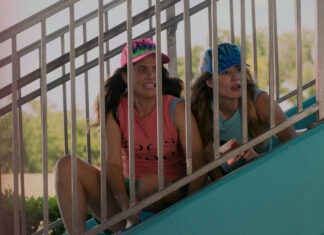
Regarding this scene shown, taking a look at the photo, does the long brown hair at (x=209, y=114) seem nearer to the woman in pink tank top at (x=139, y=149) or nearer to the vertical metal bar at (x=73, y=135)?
the woman in pink tank top at (x=139, y=149)

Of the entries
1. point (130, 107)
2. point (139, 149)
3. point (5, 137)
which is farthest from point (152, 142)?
point (5, 137)

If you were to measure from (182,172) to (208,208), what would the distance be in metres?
0.49

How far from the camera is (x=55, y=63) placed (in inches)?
130

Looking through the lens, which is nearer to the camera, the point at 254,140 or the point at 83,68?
the point at 254,140

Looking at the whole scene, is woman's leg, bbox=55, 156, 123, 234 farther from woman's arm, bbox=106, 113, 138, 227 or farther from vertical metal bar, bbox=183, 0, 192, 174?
vertical metal bar, bbox=183, 0, 192, 174

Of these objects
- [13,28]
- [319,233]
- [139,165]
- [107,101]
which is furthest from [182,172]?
[13,28]

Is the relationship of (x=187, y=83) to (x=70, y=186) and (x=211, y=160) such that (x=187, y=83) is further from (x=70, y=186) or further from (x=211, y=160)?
(x=70, y=186)

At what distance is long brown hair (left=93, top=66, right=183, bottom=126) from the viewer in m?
3.44

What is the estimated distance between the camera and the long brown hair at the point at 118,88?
11.3 feet

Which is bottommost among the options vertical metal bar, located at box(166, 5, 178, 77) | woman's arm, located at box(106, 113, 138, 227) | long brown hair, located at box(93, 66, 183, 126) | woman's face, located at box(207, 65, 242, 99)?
woman's arm, located at box(106, 113, 138, 227)

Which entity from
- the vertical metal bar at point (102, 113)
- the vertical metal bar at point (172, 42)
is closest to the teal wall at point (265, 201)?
the vertical metal bar at point (102, 113)

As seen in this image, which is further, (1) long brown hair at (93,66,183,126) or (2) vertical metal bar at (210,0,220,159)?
(1) long brown hair at (93,66,183,126)

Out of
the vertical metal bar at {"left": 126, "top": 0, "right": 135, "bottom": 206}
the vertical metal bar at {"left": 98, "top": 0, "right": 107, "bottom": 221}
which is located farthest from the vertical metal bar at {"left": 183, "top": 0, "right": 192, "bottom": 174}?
the vertical metal bar at {"left": 98, "top": 0, "right": 107, "bottom": 221}

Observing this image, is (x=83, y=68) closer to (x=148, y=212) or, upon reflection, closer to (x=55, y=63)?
(x=55, y=63)
